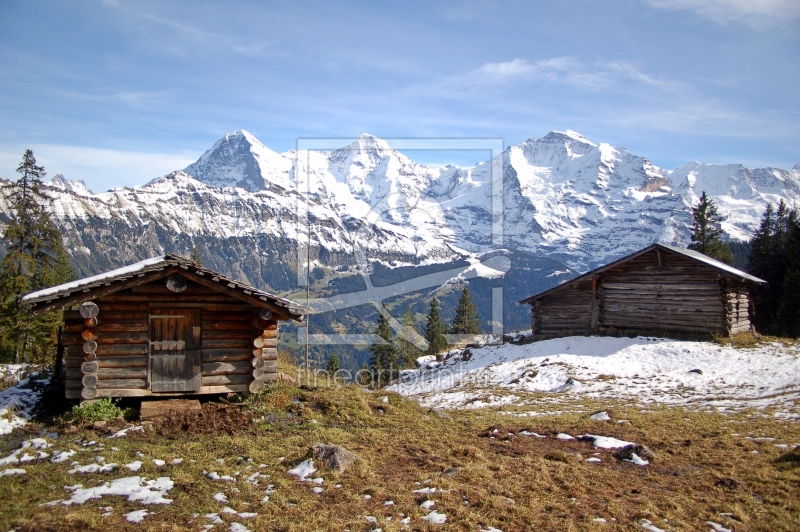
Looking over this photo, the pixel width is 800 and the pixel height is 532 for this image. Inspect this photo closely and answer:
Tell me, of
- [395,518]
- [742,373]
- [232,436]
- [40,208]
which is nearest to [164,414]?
[232,436]

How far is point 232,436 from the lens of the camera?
12344 mm

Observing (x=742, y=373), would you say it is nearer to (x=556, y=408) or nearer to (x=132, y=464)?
(x=556, y=408)

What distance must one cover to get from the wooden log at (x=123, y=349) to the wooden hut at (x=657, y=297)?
24.7 metres

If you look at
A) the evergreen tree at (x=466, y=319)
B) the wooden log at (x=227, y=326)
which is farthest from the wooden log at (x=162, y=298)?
the evergreen tree at (x=466, y=319)

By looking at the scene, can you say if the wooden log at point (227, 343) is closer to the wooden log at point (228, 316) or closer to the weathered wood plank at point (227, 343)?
the weathered wood plank at point (227, 343)

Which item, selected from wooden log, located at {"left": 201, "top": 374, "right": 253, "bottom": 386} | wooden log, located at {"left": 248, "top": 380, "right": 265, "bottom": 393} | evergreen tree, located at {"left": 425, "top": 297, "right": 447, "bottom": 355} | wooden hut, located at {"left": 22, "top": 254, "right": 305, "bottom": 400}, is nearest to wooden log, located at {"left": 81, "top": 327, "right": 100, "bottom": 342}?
wooden hut, located at {"left": 22, "top": 254, "right": 305, "bottom": 400}

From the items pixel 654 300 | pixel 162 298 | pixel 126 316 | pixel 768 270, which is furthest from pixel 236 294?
pixel 768 270

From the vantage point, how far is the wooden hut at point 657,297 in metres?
28.3

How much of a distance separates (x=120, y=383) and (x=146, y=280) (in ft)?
9.35

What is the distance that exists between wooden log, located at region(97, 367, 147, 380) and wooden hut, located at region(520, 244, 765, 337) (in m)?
24.8

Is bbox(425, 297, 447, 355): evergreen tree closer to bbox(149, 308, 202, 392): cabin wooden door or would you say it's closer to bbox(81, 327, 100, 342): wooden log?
bbox(149, 308, 202, 392): cabin wooden door

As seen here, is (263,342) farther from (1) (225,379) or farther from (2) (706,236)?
(2) (706,236)

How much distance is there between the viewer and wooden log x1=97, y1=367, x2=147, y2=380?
1379cm

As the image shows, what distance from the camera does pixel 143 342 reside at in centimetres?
1413
